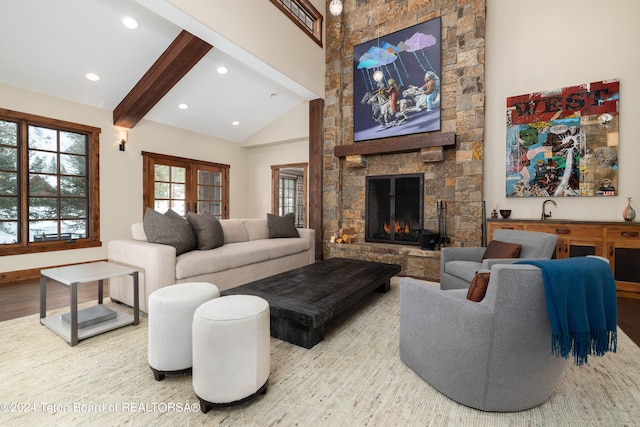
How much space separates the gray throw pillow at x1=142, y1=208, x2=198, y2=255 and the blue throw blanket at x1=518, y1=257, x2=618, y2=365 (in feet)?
9.59

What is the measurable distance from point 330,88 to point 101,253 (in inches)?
186

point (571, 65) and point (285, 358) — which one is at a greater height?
point (571, 65)

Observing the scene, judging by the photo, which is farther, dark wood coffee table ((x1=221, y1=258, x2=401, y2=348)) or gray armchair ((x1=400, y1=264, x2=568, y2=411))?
dark wood coffee table ((x1=221, y1=258, x2=401, y2=348))

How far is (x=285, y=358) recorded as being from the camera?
193 cm

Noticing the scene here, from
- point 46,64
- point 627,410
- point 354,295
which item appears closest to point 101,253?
Answer: point 46,64

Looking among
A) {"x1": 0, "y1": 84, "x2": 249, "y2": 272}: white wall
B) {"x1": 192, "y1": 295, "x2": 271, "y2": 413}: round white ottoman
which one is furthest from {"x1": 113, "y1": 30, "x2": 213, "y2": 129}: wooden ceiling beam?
{"x1": 192, "y1": 295, "x2": 271, "y2": 413}: round white ottoman

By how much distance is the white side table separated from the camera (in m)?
2.06

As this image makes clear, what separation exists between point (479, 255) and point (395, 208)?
190 cm

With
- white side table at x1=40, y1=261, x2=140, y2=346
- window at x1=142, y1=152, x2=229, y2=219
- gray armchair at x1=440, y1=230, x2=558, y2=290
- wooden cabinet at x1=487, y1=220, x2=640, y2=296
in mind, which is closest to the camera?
white side table at x1=40, y1=261, x2=140, y2=346

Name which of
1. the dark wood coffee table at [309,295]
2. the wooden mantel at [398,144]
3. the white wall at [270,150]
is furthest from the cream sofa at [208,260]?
the white wall at [270,150]

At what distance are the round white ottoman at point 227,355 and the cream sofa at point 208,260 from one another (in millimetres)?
1465

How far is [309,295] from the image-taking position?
222 cm

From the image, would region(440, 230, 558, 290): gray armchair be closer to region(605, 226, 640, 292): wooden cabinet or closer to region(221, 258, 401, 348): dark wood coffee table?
region(221, 258, 401, 348): dark wood coffee table

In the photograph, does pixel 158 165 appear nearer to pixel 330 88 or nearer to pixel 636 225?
pixel 330 88
